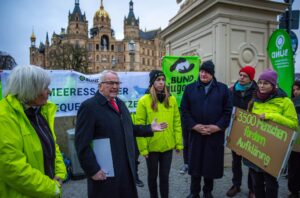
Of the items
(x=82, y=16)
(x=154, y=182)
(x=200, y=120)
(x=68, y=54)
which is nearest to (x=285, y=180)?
(x=200, y=120)

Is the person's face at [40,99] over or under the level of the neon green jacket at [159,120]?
over

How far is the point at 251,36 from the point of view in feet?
19.2

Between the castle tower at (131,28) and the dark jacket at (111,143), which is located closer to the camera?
the dark jacket at (111,143)

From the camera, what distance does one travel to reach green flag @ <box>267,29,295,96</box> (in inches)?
177

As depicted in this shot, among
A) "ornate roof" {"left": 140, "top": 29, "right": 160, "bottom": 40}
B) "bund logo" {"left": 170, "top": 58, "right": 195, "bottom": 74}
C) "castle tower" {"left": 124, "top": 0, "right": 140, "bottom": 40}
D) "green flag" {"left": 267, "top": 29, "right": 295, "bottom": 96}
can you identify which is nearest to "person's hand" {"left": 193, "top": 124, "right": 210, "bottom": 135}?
"green flag" {"left": 267, "top": 29, "right": 295, "bottom": 96}

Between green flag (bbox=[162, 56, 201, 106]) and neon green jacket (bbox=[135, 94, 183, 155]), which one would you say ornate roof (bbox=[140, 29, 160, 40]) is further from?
neon green jacket (bbox=[135, 94, 183, 155])

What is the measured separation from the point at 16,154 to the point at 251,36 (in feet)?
18.0

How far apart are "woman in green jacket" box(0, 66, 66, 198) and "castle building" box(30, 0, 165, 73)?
317 feet

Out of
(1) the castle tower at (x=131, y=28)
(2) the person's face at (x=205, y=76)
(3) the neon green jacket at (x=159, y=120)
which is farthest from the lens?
(1) the castle tower at (x=131, y=28)

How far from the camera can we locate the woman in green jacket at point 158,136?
364cm

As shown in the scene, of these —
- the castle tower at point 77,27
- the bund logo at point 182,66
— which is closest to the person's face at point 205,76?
the bund logo at point 182,66

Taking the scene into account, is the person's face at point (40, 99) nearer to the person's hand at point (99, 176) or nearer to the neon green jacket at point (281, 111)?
the person's hand at point (99, 176)

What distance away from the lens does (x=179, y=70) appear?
5.96 m

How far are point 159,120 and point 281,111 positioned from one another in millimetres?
1570
